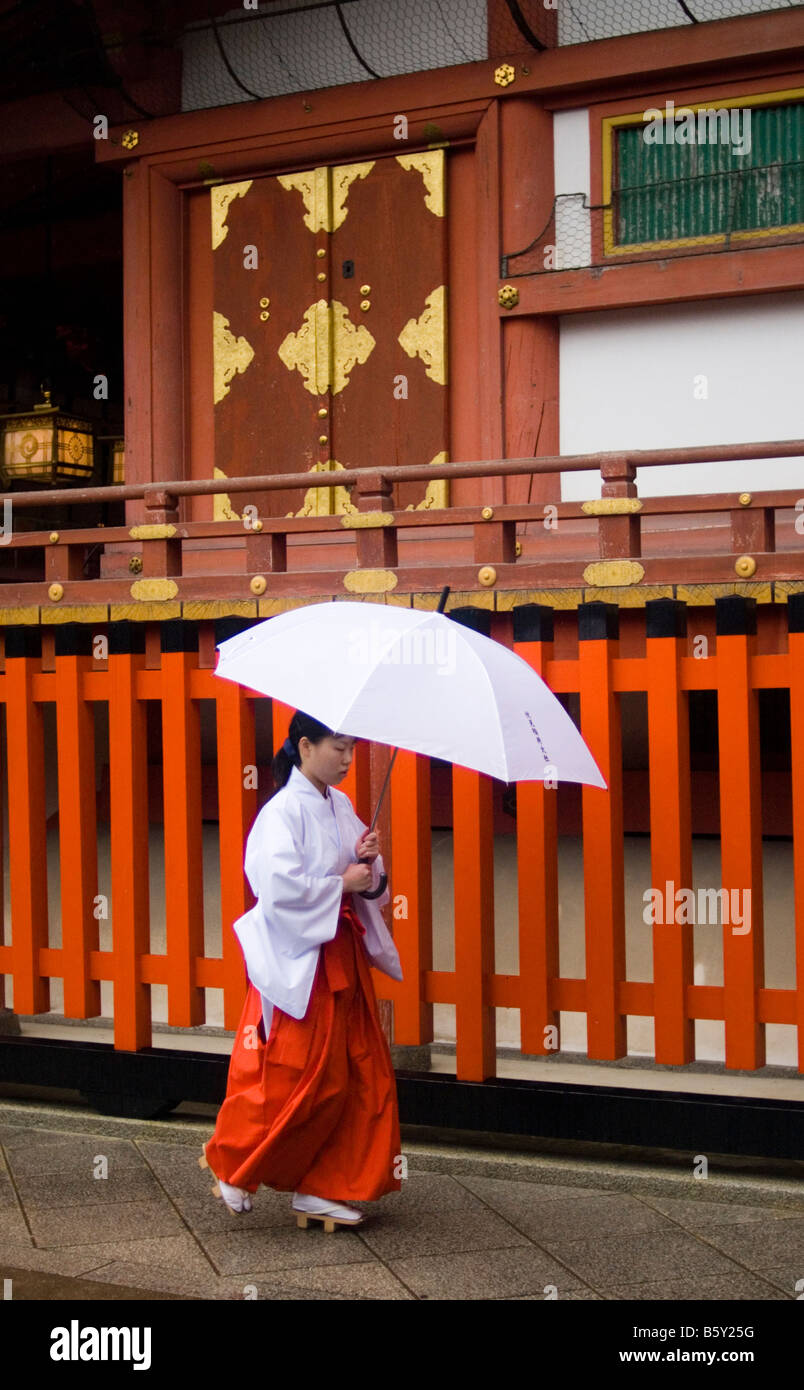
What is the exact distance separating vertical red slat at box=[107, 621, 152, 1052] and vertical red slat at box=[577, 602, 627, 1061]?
189 cm

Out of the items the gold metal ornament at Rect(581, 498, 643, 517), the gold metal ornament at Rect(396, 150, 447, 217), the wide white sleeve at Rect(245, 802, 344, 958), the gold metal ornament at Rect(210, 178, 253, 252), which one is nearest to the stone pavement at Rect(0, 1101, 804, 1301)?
the wide white sleeve at Rect(245, 802, 344, 958)

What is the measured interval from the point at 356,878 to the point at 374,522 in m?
1.86

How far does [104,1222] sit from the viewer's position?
15.0 ft

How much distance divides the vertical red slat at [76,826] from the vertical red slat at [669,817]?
2386 millimetres

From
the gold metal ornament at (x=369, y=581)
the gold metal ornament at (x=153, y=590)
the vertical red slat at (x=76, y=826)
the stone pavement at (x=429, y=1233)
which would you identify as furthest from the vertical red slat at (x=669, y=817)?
the vertical red slat at (x=76, y=826)

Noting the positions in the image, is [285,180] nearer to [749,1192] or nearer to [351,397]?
[351,397]

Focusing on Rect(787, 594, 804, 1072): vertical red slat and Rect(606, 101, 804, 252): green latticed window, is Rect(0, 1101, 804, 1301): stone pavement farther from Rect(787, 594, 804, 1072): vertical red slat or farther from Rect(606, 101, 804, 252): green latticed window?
Rect(606, 101, 804, 252): green latticed window

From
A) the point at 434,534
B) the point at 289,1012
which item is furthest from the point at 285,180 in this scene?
the point at 289,1012

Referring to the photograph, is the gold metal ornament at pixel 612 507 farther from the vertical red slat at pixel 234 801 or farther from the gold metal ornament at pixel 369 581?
the vertical red slat at pixel 234 801

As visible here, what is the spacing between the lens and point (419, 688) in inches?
149

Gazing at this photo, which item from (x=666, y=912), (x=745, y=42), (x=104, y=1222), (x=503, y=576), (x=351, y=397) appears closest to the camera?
(x=104, y=1222)

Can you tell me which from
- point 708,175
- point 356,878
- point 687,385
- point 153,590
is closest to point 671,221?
point 708,175

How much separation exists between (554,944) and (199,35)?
6021 mm

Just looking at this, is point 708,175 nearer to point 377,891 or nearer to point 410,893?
point 410,893
